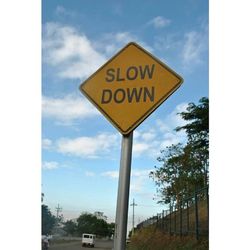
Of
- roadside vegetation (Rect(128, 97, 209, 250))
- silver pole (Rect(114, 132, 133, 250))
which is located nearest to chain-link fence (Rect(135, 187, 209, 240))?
roadside vegetation (Rect(128, 97, 209, 250))

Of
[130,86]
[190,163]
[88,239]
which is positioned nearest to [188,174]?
[190,163]

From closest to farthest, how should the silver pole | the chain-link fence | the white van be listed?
the silver pole, the chain-link fence, the white van

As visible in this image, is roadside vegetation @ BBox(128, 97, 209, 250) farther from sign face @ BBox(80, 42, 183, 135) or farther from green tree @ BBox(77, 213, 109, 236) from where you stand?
green tree @ BBox(77, 213, 109, 236)

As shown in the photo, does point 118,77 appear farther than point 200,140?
No

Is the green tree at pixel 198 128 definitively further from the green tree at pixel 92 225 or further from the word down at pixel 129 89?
the green tree at pixel 92 225

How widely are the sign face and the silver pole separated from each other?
2.2 inches

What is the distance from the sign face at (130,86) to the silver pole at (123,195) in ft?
0.19

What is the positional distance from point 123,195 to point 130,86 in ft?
1.36

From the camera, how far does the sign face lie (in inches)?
62.6
